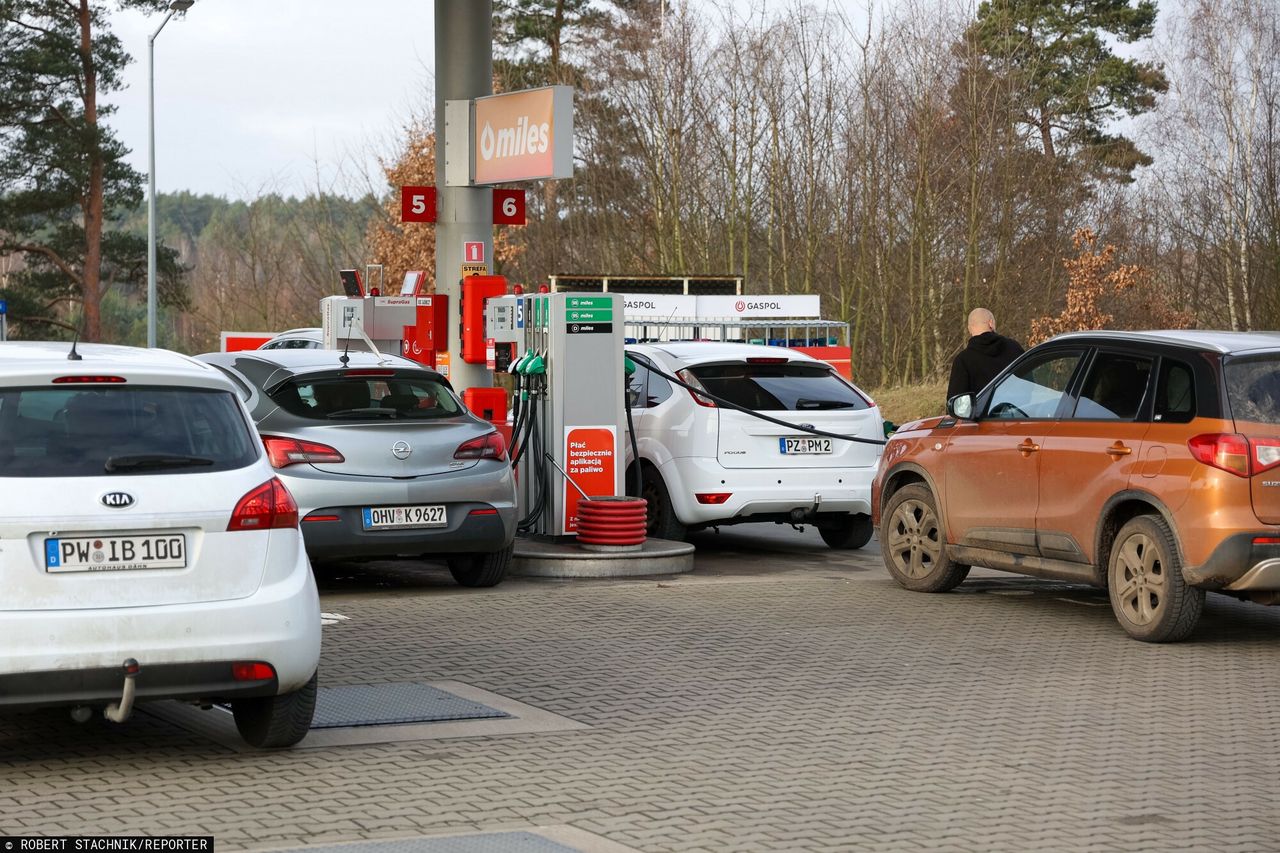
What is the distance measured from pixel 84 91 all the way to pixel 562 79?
14557 mm

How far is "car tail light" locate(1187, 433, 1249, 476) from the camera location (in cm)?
922

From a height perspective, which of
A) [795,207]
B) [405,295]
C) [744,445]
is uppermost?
[795,207]

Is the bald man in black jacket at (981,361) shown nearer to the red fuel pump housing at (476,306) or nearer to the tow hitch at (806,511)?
the tow hitch at (806,511)

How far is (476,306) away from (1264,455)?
32.6ft

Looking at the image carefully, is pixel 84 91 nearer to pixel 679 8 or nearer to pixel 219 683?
pixel 679 8

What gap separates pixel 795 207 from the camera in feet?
125

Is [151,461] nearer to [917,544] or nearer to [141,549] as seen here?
[141,549]

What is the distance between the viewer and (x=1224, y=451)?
926 cm

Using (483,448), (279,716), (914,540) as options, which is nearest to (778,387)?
(914,540)

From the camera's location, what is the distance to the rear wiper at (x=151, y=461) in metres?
6.46

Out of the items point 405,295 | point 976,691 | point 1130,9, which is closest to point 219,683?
point 976,691

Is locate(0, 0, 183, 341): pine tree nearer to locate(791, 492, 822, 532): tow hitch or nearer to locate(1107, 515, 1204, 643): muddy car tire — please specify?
locate(791, 492, 822, 532): tow hitch

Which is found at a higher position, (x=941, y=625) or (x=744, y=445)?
(x=744, y=445)

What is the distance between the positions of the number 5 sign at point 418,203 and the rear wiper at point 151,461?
1274 cm
